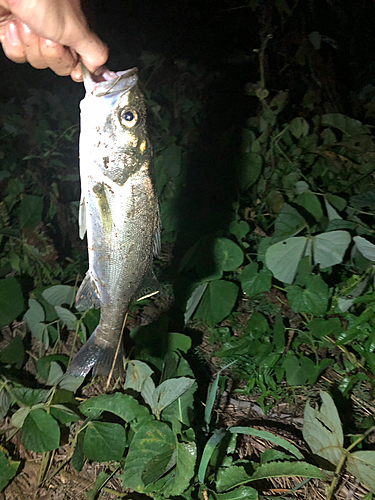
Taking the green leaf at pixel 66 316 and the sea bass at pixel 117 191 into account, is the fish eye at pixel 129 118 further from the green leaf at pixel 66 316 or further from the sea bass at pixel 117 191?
the green leaf at pixel 66 316

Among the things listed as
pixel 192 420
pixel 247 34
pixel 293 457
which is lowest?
pixel 293 457

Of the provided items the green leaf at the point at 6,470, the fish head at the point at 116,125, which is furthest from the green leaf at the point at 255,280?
the green leaf at the point at 6,470

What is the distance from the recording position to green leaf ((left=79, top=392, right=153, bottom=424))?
57.5 inches

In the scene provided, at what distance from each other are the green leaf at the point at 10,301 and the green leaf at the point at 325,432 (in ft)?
5.26

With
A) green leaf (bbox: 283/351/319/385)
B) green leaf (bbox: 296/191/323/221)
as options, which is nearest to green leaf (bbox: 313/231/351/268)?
green leaf (bbox: 296/191/323/221)

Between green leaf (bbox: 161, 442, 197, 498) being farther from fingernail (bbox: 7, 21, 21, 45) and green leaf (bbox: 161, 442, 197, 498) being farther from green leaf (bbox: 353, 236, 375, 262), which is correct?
fingernail (bbox: 7, 21, 21, 45)

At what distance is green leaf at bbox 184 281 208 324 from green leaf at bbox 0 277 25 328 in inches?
37.4

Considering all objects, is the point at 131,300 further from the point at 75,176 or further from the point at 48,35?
the point at 75,176

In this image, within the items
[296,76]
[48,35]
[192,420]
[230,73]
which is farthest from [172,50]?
[192,420]

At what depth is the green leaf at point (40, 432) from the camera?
1.37 m

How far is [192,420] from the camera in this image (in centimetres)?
149

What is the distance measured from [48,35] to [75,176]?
77.2 inches

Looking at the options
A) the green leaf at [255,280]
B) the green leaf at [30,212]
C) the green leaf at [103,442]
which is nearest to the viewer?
the green leaf at [103,442]

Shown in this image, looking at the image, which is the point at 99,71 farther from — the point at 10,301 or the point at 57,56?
the point at 10,301
